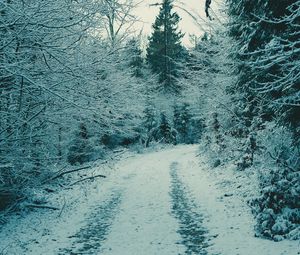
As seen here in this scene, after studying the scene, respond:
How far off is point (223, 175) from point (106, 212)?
7.22 m

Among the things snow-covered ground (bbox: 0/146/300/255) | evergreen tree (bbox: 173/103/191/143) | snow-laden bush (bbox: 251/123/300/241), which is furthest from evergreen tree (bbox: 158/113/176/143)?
snow-laden bush (bbox: 251/123/300/241)

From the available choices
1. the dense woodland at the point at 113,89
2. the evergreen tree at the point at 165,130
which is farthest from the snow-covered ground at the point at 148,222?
the evergreen tree at the point at 165,130

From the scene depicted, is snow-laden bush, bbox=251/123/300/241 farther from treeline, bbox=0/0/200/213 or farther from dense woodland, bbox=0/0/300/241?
treeline, bbox=0/0/200/213

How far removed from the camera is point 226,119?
70.8ft

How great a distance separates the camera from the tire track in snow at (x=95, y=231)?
26.9ft

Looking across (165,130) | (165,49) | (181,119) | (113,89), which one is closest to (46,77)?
(113,89)

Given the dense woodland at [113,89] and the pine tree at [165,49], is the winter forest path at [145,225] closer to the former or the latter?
the dense woodland at [113,89]

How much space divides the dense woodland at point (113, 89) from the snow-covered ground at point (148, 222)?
684 mm

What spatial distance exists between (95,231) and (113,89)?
10302mm

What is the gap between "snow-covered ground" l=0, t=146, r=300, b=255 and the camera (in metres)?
8.13

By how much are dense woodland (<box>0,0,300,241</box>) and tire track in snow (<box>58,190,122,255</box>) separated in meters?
1.84

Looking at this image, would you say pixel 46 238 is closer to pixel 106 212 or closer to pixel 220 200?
pixel 106 212

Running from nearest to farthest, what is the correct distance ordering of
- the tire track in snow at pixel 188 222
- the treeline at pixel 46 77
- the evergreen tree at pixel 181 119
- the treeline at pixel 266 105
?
the treeline at pixel 46 77
the treeline at pixel 266 105
the tire track in snow at pixel 188 222
the evergreen tree at pixel 181 119

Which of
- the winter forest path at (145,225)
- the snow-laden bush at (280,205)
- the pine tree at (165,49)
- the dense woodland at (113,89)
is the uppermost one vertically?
the pine tree at (165,49)
